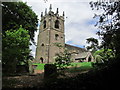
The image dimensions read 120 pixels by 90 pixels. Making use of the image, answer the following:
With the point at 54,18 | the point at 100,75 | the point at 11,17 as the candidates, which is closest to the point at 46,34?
the point at 54,18

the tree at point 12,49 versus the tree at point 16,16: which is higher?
the tree at point 16,16

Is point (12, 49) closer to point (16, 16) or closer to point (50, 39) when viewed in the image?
point (16, 16)

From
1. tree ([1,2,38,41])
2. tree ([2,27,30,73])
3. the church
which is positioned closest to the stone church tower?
the church

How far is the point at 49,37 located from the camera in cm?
3284

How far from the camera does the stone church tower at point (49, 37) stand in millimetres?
31047

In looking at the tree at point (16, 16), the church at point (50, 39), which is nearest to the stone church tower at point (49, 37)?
the church at point (50, 39)

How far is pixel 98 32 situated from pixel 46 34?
90.7 feet

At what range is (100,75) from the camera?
4789 millimetres

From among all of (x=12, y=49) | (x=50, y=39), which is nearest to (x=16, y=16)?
(x=12, y=49)

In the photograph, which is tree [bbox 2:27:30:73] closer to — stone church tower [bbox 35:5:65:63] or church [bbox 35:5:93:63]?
stone church tower [bbox 35:5:65:63]

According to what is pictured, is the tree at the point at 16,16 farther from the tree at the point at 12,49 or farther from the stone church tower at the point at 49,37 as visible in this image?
the stone church tower at the point at 49,37

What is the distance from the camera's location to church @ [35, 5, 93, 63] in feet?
102

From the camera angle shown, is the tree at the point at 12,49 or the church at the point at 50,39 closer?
the tree at the point at 12,49

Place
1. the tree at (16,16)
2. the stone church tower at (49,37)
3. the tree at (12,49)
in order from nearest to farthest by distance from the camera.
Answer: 1. the tree at (12,49)
2. the tree at (16,16)
3. the stone church tower at (49,37)
